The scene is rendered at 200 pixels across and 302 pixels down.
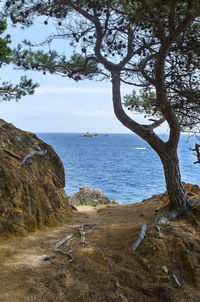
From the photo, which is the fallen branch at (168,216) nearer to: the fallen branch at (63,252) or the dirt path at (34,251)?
the dirt path at (34,251)

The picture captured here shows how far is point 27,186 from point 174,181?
444 cm

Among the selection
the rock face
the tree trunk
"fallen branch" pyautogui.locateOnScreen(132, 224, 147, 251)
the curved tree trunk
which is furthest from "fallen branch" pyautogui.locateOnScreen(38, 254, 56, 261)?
the tree trunk

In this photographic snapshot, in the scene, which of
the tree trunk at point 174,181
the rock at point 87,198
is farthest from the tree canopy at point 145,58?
the rock at point 87,198

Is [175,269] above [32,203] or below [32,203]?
below

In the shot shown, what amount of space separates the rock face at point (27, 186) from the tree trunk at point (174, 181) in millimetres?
3520

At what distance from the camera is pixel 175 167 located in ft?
27.0

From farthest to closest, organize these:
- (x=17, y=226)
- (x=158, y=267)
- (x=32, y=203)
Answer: (x=32, y=203), (x=17, y=226), (x=158, y=267)

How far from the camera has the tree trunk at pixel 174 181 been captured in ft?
27.0

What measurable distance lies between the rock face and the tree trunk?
3520mm

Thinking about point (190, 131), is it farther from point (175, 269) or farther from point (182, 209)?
point (175, 269)

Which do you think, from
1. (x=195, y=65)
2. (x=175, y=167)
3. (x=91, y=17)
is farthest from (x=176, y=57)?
(x=175, y=167)

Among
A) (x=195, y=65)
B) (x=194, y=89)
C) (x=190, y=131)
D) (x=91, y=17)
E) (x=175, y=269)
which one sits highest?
(x=91, y=17)

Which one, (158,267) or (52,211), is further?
(52,211)

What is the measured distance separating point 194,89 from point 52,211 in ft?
18.3
